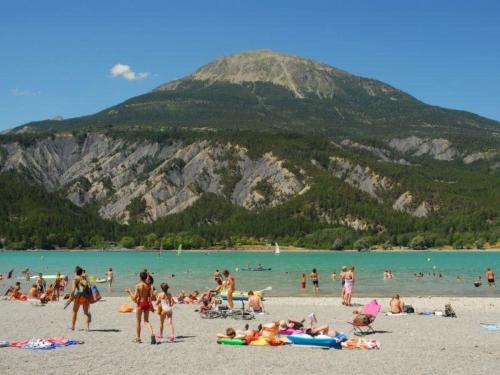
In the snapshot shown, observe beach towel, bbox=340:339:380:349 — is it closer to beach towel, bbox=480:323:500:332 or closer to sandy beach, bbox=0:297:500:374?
sandy beach, bbox=0:297:500:374

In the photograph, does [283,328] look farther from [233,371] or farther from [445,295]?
[445,295]

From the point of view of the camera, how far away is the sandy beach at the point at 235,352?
19.1 metres

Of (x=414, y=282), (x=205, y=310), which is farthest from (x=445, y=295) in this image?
(x=205, y=310)

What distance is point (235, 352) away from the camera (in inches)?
863

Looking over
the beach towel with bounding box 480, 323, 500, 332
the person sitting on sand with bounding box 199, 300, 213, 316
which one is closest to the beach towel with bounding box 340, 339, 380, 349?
the beach towel with bounding box 480, 323, 500, 332

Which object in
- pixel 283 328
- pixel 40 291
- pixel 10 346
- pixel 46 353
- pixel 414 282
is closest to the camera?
pixel 46 353

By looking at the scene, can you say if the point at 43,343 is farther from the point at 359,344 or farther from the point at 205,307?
A: the point at 205,307

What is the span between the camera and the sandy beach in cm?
1908

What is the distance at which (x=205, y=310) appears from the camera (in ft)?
107

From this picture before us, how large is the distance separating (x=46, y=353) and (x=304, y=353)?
814cm

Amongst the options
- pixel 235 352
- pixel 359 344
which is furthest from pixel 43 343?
pixel 359 344

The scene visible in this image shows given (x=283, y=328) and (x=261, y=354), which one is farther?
(x=283, y=328)

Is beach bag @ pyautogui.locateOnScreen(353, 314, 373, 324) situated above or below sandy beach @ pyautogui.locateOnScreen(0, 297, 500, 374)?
above

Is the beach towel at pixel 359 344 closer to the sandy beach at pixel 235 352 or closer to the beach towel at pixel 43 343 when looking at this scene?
the sandy beach at pixel 235 352
